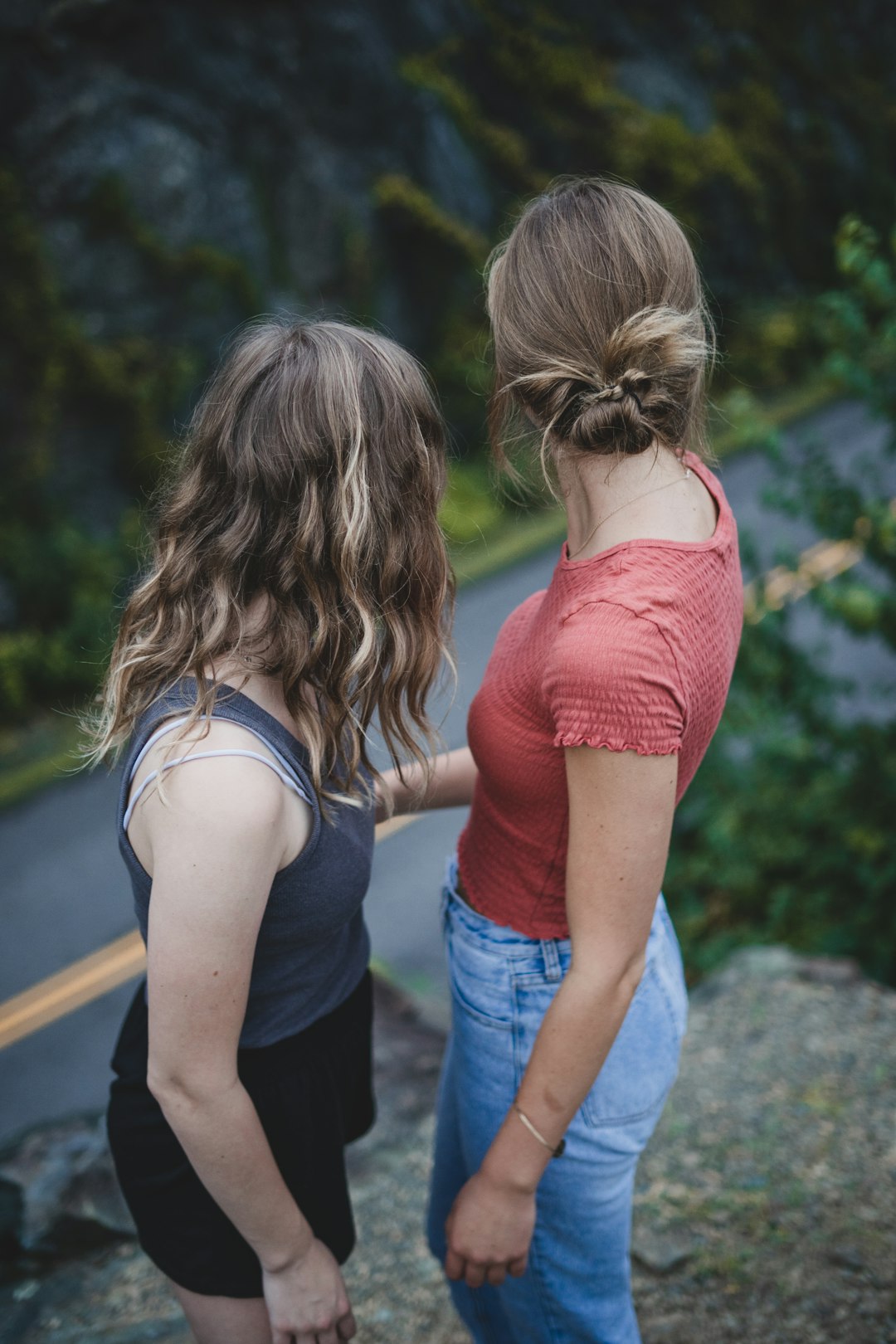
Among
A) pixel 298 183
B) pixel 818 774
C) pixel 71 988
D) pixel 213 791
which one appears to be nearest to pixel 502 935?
pixel 213 791

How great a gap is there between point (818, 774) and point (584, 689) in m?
3.28

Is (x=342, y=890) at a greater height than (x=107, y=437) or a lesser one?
greater

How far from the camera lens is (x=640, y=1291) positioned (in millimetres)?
2539

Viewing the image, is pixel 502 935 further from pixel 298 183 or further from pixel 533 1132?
pixel 298 183

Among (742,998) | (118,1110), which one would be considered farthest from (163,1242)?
(742,998)

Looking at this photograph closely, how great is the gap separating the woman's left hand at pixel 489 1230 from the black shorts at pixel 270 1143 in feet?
0.92

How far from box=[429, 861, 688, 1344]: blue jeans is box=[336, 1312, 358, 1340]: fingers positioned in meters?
0.28

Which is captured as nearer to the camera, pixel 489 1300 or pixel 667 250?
pixel 667 250

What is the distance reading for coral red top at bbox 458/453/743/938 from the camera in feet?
4.34

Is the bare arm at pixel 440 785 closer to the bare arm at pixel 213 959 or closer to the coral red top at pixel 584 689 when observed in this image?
the coral red top at pixel 584 689

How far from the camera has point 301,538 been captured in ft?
4.70

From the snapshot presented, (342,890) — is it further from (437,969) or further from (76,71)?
(76,71)

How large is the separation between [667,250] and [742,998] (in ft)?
9.79

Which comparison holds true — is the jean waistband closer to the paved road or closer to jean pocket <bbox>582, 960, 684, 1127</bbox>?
jean pocket <bbox>582, 960, 684, 1127</bbox>
